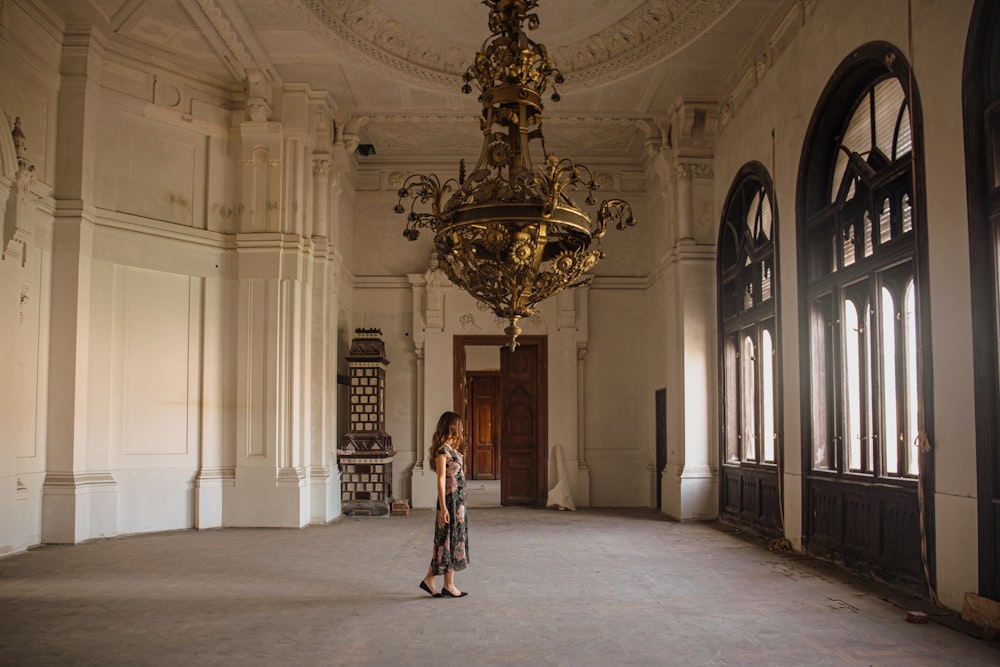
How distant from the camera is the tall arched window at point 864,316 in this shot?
676 cm

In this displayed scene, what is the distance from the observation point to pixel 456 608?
19.9 ft

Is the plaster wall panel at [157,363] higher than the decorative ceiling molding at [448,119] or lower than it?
lower

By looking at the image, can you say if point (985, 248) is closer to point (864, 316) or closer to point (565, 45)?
point (864, 316)

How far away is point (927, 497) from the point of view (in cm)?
620

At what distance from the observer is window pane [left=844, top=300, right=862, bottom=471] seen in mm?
7801

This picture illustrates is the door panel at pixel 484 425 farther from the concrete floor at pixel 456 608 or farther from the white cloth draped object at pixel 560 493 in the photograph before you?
the concrete floor at pixel 456 608

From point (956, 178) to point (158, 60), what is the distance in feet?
30.9

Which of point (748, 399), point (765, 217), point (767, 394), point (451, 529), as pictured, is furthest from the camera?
point (748, 399)

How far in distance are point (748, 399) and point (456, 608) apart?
6269mm

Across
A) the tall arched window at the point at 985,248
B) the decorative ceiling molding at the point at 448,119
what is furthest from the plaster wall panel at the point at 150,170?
the tall arched window at the point at 985,248

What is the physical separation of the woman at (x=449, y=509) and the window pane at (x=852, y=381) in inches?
154

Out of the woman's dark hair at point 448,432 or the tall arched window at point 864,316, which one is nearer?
the woman's dark hair at point 448,432

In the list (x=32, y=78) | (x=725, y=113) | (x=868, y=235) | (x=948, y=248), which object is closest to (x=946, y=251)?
(x=948, y=248)

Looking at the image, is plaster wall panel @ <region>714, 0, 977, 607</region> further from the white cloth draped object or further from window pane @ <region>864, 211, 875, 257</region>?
the white cloth draped object
